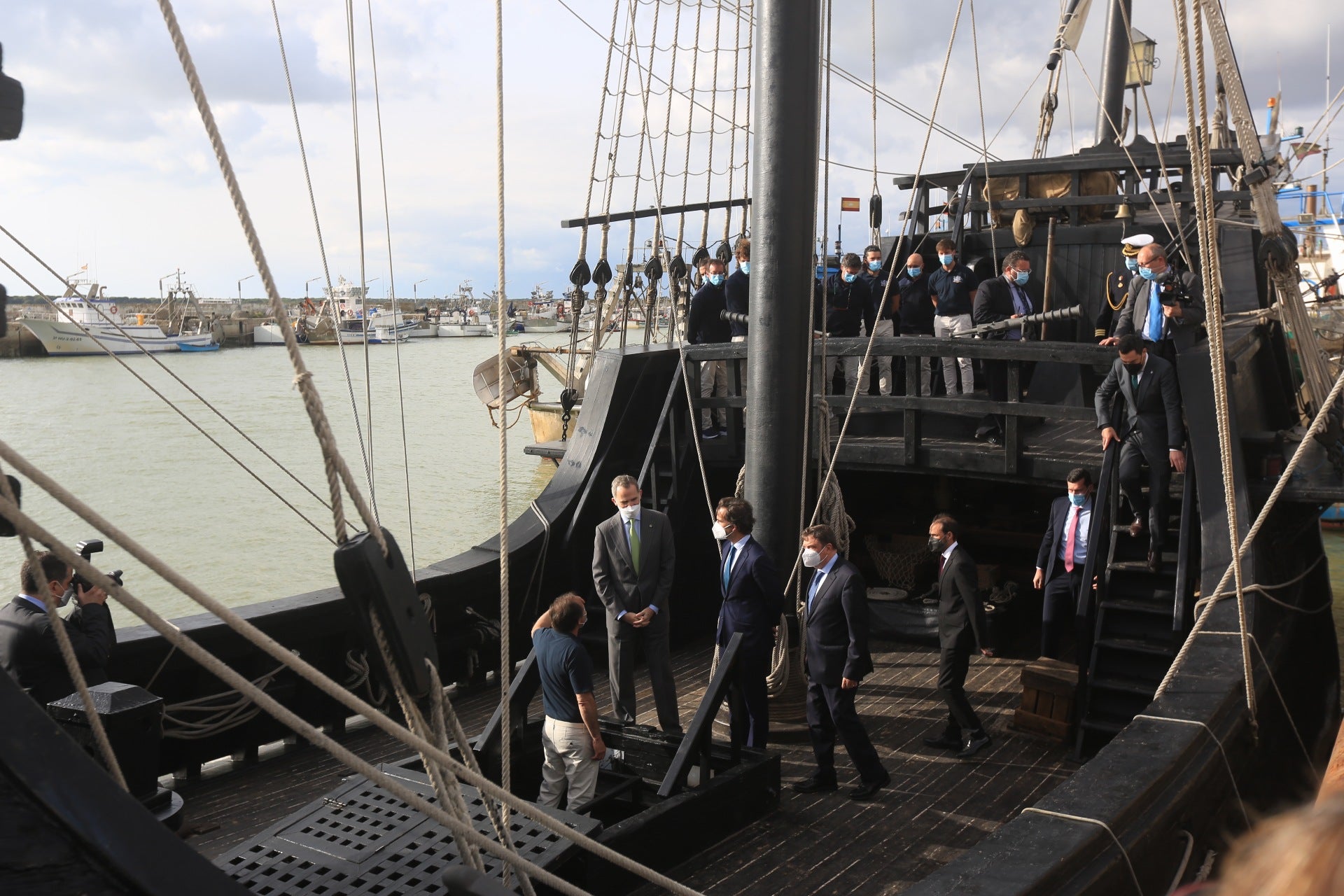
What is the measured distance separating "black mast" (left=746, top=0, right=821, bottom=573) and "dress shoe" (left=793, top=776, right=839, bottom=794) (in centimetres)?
118

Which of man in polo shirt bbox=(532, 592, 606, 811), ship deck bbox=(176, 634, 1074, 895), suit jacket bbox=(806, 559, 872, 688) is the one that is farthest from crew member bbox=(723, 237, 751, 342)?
man in polo shirt bbox=(532, 592, 606, 811)

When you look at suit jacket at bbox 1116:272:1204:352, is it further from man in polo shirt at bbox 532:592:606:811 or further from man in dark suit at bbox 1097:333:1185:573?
man in polo shirt at bbox 532:592:606:811

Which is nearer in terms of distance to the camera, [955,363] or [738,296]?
[955,363]

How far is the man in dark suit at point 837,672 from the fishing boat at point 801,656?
0.17 meters

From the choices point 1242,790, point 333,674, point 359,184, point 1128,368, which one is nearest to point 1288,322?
point 1128,368

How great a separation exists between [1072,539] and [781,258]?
228 centimetres

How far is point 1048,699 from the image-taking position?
5.59 meters

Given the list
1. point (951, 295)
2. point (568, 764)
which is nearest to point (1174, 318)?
point (951, 295)

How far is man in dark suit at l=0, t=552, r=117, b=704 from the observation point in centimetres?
407

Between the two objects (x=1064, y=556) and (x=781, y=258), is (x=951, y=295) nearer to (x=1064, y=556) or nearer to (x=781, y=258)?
(x=1064, y=556)

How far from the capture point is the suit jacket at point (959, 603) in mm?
5484

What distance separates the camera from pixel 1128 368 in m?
5.68

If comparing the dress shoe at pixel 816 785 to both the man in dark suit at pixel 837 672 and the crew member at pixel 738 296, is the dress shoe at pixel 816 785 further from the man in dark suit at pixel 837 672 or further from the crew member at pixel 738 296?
the crew member at pixel 738 296

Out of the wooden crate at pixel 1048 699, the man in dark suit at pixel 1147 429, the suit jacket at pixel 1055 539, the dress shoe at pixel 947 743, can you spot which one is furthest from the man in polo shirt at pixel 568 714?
the man in dark suit at pixel 1147 429
